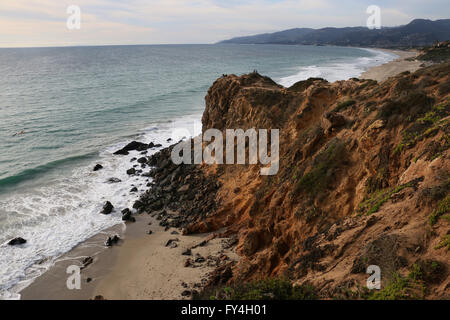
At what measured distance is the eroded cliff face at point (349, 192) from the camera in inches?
326

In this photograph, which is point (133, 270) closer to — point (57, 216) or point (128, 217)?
point (128, 217)

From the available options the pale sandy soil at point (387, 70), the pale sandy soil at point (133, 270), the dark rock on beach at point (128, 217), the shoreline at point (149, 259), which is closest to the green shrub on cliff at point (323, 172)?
the shoreline at point (149, 259)

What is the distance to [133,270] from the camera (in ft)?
56.0

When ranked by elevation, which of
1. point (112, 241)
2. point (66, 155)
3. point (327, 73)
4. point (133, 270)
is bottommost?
point (133, 270)

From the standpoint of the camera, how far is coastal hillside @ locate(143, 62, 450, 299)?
812 centimetres

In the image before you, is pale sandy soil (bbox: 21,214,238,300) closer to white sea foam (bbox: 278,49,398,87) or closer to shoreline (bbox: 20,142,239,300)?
shoreline (bbox: 20,142,239,300)

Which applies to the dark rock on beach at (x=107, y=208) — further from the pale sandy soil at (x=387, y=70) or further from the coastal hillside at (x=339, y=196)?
the pale sandy soil at (x=387, y=70)

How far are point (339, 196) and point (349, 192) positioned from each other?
45 cm

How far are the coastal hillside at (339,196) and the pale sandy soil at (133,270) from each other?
1490mm

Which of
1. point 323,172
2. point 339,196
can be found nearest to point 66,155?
point 323,172
